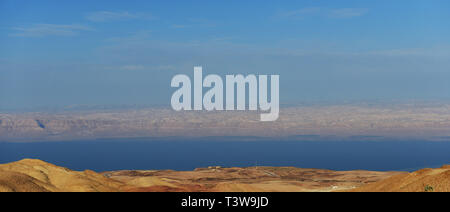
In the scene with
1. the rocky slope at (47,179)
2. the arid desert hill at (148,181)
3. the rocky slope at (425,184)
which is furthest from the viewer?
the rocky slope at (47,179)

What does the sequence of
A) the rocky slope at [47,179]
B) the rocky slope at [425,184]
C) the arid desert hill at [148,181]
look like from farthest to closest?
the rocky slope at [47,179] → the arid desert hill at [148,181] → the rocky slope at [425,184]

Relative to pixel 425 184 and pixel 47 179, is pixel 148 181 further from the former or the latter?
pixel 425 184

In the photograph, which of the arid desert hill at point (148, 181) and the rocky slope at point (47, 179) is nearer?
the arid desert hill at point (148, 181)

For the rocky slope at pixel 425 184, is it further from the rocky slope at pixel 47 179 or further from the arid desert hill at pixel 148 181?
the rocky slope at pixel 47 179

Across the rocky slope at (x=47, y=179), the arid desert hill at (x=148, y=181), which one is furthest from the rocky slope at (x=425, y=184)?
the rocky slope at (x=47, y=179)

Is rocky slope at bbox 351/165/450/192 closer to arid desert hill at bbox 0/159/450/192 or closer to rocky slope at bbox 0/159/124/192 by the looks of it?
arid desert hill at bbox 0/159/450/192

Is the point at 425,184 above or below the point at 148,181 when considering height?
below

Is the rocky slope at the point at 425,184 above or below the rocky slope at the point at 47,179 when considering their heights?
below

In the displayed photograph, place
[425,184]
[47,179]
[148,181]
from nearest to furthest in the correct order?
[425,184], [47,179], [148,181]

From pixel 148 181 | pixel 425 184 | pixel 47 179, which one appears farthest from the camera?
pixel 148 181

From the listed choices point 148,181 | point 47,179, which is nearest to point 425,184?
point 47,179
